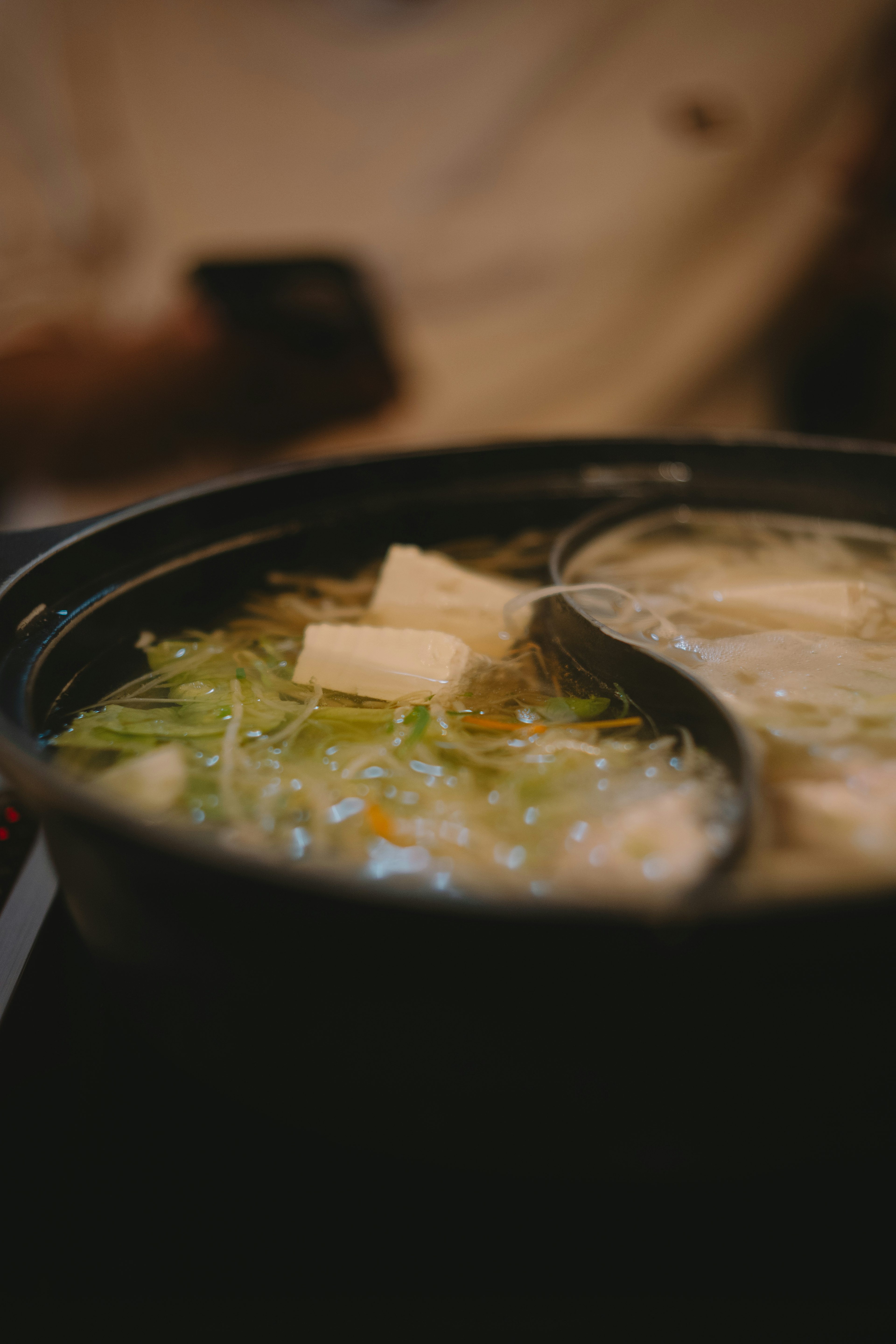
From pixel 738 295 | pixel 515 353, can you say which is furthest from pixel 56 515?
pixel 738 295

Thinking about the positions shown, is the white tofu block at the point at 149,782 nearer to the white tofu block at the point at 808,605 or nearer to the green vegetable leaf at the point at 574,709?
the green vegetable leaf at the point at 574,709

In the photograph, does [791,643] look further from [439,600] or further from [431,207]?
[431,207]

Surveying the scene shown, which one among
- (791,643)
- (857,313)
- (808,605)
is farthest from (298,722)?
(857,313)

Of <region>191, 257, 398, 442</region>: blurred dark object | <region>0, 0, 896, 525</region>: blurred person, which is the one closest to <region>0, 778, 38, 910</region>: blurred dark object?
<region>0, 0, 896, 525</region>: blurred person

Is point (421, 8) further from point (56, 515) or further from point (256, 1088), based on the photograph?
point (256, 1088)

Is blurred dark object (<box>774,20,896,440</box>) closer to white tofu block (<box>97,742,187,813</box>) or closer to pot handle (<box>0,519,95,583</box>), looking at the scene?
pot handle (<box>0,519,95,583</box>)

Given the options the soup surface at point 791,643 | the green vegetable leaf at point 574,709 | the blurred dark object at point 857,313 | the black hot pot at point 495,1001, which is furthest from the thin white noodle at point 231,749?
the blurred dark object at point 857,313
